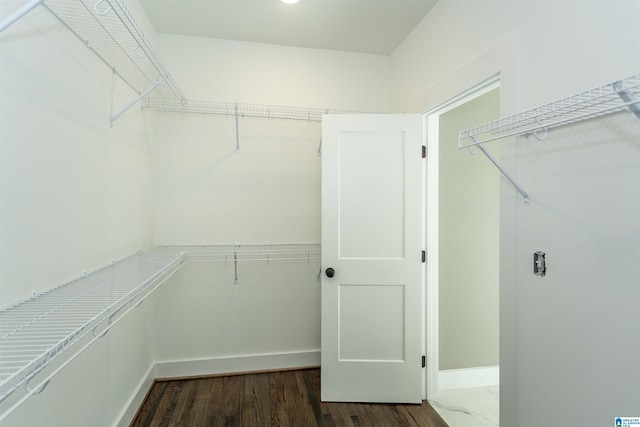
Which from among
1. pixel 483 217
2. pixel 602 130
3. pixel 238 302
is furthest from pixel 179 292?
pixel 602 130

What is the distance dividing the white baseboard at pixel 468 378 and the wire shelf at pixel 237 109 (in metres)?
2.23

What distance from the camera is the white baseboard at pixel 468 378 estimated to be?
2352mm

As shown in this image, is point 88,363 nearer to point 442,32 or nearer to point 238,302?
point 238,302

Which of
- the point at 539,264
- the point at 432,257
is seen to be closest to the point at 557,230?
the point at 539,264

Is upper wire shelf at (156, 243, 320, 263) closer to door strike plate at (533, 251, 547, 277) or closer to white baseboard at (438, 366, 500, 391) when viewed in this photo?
white baseboard at (438, 366, 500, 391)


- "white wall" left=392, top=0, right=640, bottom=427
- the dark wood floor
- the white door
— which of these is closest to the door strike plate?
"white wall" left=392, top=0, right=640, bottom=427

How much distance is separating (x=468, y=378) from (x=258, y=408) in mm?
1575

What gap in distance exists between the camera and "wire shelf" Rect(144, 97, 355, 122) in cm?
233

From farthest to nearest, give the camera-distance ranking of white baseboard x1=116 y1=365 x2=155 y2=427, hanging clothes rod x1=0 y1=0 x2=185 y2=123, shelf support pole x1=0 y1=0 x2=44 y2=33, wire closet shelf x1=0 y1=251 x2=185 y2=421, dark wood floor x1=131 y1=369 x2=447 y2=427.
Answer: dark wood floor x1=131 y1=369 x2=447 y2=427 → white baseboard x1=116 y1=365 x2=155 y2=427 → hanging clothes rod x1=0 y1=0 x2=185 y2=123 → shelf support pole x1=0 y1=0 x2=44 y2=33 → wire closet shelf x1=0 y1=251 x2=185 y2=421

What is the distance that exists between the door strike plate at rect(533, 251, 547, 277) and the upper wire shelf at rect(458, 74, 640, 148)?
46 cm

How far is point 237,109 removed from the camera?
2.39 m

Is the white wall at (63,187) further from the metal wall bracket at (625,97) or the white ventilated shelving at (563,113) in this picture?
the metal wall bracket at (625,97)

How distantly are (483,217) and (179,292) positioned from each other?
2406mm

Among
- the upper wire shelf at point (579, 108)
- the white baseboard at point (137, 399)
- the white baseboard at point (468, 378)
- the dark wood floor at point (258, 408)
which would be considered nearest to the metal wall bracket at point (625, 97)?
the upper wire shelf at point (579, 108)
